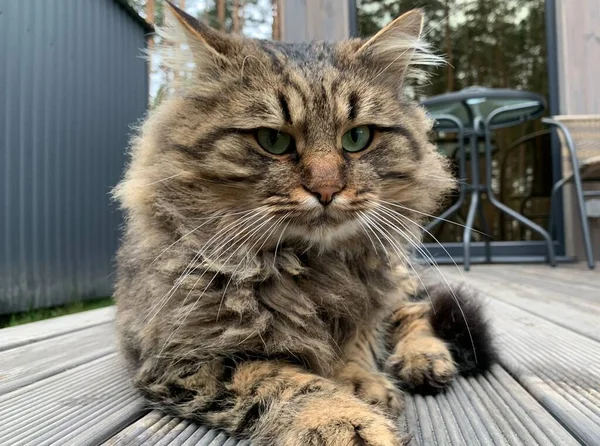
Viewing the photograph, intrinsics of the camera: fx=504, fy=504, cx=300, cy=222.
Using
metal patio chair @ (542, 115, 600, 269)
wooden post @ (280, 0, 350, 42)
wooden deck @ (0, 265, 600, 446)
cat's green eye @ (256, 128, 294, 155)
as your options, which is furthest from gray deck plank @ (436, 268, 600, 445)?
wooden post @ (280, 0, 350, 42)

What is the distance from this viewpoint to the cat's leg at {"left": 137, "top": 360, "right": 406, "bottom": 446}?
849mm

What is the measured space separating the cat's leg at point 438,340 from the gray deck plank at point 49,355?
36.0 inches

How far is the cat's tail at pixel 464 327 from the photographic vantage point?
133 cm

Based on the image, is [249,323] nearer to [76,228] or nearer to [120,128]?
[76,228]

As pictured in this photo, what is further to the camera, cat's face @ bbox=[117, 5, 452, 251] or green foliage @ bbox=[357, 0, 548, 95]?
green foliage @ bbox=[357, 0, 548, 95]

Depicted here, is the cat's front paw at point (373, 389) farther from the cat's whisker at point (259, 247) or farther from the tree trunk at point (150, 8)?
the tree trunk at point (150, 8)

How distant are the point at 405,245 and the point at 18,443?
1004 mm

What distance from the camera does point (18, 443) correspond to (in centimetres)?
88

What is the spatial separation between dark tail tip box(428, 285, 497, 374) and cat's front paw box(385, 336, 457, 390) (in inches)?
1.7

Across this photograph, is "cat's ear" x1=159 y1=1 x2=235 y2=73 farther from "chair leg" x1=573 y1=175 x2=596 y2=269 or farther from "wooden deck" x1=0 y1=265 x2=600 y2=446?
"chair leg" x1=573 y1=175 x2=596 y2=269

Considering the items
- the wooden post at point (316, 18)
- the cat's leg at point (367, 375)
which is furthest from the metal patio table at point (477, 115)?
the cat's leg at point (367, 375)

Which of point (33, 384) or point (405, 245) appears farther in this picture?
point (405, 245)

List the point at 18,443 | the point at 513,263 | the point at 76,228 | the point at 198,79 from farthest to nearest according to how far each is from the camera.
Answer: the point at 513,263
the point at 76,228
the point at 198,79
the point at 18,443

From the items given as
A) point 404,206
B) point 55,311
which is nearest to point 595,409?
point 404,206
